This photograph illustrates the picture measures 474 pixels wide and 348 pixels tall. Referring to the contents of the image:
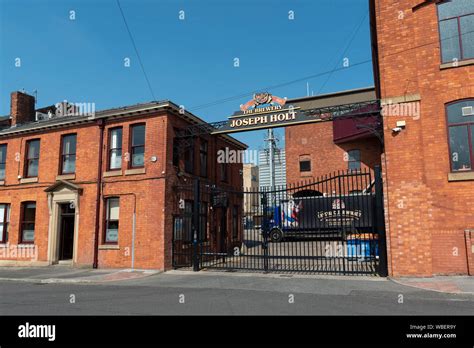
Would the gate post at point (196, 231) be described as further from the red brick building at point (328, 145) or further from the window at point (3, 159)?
the red brick building at point (328, 145)

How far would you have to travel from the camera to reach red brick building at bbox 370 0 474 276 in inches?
441

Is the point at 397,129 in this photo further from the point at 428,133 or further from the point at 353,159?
the point at 353,159

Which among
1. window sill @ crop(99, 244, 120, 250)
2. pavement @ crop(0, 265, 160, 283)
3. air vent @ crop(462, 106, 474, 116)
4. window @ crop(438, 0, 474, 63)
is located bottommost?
pavement @ crop(0, 265, 160, 283)

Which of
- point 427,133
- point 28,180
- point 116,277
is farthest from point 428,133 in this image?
point 28,180

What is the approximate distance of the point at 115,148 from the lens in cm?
1689

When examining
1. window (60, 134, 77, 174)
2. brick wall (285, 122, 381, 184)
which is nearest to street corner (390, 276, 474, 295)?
window (60, 134, 77, 174)

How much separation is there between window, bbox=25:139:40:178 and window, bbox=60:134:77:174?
1957mm

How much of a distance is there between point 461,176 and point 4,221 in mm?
21623

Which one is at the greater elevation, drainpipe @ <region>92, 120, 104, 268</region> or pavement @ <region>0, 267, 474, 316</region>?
drainpipe @ <region>92, 120, 104, 268</region>

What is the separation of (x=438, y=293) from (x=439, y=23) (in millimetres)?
9311

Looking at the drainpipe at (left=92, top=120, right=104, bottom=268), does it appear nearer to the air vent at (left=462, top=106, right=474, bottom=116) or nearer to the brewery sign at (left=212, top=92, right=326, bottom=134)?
the brewery sign at (left=212, top=92, right=326, bottom=134)

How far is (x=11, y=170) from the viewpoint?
19.4 meters
